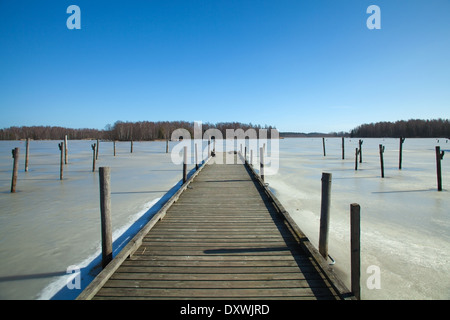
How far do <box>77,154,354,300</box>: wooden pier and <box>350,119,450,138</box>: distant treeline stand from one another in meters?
111

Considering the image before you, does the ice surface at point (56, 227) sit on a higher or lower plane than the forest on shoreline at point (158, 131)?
lower

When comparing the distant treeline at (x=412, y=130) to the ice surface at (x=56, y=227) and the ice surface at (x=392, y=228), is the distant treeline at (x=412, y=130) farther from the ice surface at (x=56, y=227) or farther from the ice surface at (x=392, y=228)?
the ice surface at (x=56, y=227)

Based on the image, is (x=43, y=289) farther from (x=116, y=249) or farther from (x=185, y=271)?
(x=185, y=271)

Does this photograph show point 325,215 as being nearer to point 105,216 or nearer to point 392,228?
point 392,228

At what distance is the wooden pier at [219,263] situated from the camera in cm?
271

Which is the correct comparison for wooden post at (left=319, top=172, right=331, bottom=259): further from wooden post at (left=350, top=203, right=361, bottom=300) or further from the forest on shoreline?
the forest on shoreline

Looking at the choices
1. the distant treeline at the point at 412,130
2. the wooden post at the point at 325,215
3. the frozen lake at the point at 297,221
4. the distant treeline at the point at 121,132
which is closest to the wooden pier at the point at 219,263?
the wooden post at the point at 325,215

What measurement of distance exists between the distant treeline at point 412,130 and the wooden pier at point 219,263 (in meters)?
111

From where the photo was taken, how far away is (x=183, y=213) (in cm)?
562

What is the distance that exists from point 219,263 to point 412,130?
389ft

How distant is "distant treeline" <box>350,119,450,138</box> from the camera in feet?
288
